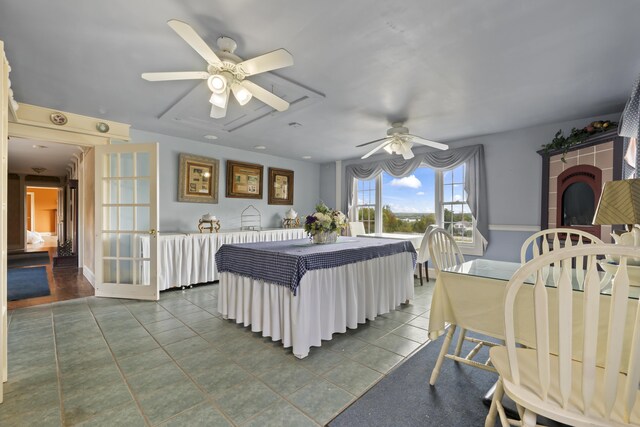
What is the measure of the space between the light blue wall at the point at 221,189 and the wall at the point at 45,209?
11628 millimetres

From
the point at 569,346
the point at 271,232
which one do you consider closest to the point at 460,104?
the point at 569,346

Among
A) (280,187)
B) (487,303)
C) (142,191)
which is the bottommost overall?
(487,303)

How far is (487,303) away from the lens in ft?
5.52

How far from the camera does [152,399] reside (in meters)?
1.79

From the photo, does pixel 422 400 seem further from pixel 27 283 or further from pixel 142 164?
pixel 27 283

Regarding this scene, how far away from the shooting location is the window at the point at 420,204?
4.94m

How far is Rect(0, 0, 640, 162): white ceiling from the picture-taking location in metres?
1.76

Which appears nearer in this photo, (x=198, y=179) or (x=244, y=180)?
(x=198, y=179)

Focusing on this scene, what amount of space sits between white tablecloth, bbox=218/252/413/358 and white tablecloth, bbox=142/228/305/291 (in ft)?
4.97

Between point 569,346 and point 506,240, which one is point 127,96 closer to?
point 569,346

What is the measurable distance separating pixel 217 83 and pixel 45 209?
15473mm

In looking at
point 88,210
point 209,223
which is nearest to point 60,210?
point 88,210

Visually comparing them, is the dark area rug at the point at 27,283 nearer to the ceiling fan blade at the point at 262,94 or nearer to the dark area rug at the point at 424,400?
the ceiling fan blade at the point at 262,94

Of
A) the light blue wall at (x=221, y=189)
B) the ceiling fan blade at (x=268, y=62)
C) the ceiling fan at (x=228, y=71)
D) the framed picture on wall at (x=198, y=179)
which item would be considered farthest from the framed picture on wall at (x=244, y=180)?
the ceiling fan blade at (x=268, y=62)
